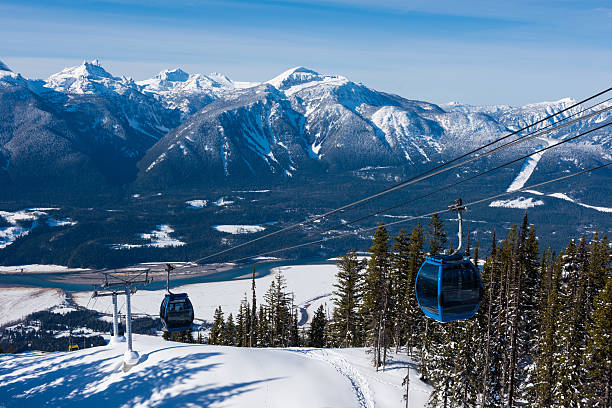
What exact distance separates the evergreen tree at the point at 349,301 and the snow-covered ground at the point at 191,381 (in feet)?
48.3

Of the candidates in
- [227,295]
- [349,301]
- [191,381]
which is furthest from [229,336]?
[227,295]

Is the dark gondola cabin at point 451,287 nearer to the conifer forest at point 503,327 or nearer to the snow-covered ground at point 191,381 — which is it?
the snow-covered ground at point 191,381

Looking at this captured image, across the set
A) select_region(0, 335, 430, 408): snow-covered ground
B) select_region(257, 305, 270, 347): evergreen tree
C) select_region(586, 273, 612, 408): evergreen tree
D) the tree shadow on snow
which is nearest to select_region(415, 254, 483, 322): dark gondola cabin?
select_region(0, 335, 430, 408): snow-covered ground

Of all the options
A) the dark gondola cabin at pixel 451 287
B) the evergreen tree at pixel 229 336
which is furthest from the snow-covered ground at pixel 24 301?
the dark gondola cabin at pixel 451 287

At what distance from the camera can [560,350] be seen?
31562 mm

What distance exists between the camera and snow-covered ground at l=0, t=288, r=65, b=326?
13725cm

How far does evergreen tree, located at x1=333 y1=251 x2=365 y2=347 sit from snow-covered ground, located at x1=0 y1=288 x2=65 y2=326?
12419 centimetres

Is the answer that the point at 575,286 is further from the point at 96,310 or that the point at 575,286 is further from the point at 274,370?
the point at 96,310

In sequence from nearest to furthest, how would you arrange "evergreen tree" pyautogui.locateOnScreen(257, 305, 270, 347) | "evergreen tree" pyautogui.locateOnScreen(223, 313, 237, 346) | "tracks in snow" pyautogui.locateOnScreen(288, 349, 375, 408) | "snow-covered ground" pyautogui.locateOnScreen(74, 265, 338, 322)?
"tracks in snow" pyautogui.locateOnScreen(288, 349, 375, 408)
"evergreen tree" pyautogui.locateOnScreen(257, 305, 270, 347)
"evergreen tree" pyautogui.locateOnScreen(223, 313, 237, 346)
"snow-covered ground" pyautogui.locateOnScreen(74, 265, 338, 322)

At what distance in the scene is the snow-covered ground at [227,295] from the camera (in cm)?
13588

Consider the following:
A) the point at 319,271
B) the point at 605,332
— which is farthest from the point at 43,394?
the point at 319,271

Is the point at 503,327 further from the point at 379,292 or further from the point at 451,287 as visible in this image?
the point at 451,287

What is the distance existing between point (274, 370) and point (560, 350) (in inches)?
828

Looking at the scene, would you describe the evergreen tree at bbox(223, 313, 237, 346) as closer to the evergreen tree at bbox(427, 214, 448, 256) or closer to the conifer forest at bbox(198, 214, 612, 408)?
the conifer forest at bbox(198, 214, 612, 408)
